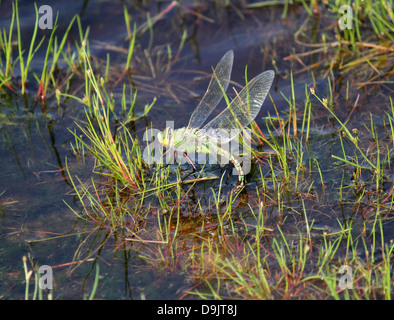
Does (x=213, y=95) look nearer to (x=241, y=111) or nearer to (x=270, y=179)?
(x=241, y=111)

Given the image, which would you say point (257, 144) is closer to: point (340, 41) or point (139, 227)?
point (139, 227)

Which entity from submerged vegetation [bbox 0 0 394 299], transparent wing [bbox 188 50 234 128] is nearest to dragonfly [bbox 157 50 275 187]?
transparent wing [bbox 188 50 234 128]

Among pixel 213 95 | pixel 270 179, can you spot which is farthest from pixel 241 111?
pixel 270 179

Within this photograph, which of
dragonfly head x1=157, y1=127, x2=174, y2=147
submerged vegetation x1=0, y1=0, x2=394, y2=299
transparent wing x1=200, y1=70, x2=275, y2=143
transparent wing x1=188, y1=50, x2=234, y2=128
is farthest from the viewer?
transparent wing x1=188, y1=50, x2=234, y2=128

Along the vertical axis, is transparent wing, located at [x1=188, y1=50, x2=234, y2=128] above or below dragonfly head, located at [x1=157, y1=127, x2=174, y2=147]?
above

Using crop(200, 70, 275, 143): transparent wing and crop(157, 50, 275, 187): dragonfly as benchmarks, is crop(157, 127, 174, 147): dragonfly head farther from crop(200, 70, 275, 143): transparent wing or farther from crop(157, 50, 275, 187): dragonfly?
crop(200, 70, 275, 143): transparent wing

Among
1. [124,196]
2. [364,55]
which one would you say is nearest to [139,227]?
[124,196]
